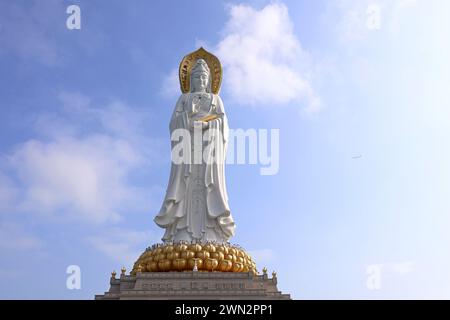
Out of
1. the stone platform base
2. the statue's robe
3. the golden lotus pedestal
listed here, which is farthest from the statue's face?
the stone platform base

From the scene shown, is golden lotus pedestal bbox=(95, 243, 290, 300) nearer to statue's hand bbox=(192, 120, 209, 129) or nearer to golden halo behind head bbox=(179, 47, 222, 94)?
statue's hand bbox=(192, 120, 209, 129)

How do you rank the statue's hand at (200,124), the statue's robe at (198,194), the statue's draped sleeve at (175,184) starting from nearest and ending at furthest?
the statue's robe at (198,194)
the statue's draped sleeve at (175,184)
the statue's hand at (200,124)

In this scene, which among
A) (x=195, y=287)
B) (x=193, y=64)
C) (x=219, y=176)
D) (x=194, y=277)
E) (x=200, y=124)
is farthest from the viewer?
(x=193, y=64)

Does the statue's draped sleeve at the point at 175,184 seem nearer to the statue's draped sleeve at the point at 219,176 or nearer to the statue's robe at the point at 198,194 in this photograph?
the statue's robe at the point at 198,194

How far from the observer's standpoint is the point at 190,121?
1543cm

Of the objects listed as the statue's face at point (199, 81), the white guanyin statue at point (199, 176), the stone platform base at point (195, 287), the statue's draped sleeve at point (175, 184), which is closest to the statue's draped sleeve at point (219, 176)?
the white guanyin statue at point (199, 176)

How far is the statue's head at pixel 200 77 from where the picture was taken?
16.2 meters

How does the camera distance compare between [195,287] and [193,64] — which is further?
[193,64]

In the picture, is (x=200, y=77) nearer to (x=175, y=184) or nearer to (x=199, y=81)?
(x=199, y=81)

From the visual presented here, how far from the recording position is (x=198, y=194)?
48.8ft


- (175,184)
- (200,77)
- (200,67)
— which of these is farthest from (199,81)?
(175,184)

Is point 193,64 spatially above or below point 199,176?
above

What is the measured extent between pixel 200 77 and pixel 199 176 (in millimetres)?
3059
